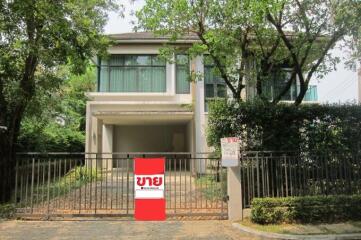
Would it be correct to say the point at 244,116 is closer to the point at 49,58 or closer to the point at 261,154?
the point at 261,154

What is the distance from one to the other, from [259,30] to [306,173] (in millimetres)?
5030

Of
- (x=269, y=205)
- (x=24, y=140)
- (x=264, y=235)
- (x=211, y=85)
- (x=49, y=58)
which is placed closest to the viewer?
(x=264, y=235)

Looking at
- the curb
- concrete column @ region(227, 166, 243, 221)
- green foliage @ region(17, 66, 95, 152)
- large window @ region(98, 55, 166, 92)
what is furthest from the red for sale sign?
large window @ region(98, 55, 166, 92)

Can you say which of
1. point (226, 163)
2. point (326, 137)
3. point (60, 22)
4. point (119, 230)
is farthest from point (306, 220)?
point (60, 22)

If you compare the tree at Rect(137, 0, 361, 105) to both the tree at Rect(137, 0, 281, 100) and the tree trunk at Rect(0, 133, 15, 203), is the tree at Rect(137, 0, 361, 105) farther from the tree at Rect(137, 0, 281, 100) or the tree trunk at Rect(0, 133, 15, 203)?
the tree trunk at Rect(0, 133, 15, 203)

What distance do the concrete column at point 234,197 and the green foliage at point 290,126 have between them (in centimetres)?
196

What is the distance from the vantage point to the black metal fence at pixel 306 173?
38.0ft

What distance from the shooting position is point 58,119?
2847 centimetres

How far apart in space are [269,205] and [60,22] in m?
7.62

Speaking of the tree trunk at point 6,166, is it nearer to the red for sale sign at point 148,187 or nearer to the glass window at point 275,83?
the red for sale sign at point 148,187

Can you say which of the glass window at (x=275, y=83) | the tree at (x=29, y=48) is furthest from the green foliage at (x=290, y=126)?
the tree at (x=29, y=48)

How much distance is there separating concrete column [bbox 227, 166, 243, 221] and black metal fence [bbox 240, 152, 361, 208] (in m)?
0.70

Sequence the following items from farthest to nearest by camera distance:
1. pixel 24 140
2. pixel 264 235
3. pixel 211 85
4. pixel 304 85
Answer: pixel 211 85, pixel 24 140, pixel 304 85, pixel 264 235

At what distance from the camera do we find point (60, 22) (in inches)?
460
